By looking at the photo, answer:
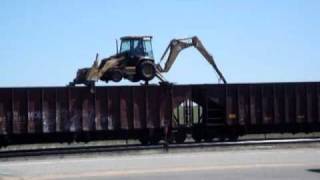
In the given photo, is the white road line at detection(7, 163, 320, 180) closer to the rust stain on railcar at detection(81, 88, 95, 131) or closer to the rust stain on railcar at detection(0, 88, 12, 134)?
the rust stain on railcar at detection(0, 88, 12, 134)

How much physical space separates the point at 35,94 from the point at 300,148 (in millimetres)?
10523

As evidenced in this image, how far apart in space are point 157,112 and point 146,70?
314 cm

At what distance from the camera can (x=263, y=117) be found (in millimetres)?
32906

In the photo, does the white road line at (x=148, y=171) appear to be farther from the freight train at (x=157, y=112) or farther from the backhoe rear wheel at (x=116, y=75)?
the backhoe rear wheel at (x=116, y=75)

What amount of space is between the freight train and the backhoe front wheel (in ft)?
7.21

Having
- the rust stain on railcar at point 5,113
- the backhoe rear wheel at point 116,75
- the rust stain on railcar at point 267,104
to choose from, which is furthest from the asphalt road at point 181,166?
the backhoe rear wheel at point 116,75

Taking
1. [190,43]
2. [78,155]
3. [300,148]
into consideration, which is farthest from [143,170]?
[190,43]

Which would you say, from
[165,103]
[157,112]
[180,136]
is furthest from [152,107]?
[180,136]

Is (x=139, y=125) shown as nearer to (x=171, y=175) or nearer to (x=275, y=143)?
(x=275, y=143)

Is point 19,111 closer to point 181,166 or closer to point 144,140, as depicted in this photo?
point 144,140

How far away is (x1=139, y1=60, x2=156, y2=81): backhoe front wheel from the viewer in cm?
3357

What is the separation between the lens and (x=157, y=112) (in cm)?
3117

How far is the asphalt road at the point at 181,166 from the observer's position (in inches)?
717

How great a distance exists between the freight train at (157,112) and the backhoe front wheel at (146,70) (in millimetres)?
2197
